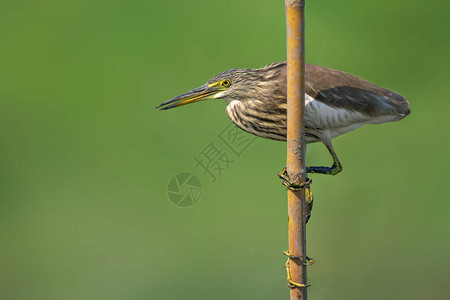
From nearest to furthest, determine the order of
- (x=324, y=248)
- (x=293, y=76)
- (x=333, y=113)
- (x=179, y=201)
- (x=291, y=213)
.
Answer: (x=293, y=76) < (x=291, y=213) < (x=333, y=113) < (x=179, y=201) < (x=324, y=248)

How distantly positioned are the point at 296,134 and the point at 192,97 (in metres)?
0.73

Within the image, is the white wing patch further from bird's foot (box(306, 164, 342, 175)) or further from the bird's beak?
the bird's beak

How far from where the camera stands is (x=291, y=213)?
79.9 inches

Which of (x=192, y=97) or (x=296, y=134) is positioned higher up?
(x=192, y=97)

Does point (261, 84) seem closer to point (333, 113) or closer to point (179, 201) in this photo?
point (333, 113)

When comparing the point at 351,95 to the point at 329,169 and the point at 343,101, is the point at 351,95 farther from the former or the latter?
the point at 329,169

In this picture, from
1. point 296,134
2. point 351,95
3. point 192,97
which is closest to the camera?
point 296,134

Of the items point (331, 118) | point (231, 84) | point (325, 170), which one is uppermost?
point (231, 84)

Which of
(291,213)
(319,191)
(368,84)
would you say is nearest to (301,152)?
(291,213)

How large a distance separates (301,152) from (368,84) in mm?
912

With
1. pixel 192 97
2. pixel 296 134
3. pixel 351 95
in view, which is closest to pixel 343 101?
pixel 351 95

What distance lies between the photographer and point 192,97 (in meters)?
2.53

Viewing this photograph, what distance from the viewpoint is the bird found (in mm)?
2609

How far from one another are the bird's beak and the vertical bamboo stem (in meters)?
0.66
